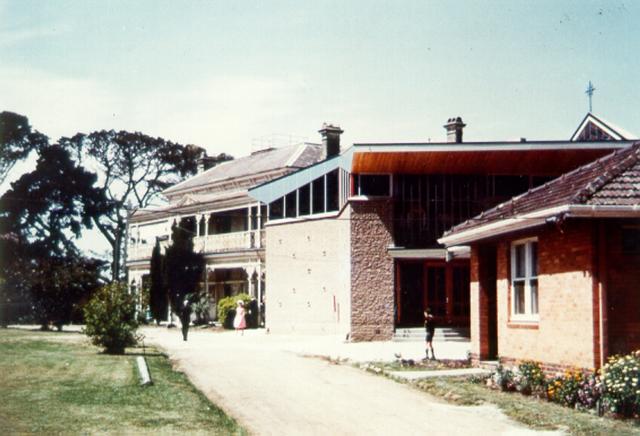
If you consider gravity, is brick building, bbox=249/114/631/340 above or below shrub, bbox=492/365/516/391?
above

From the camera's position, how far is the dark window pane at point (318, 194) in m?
34.8

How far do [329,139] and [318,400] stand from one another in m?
26.5

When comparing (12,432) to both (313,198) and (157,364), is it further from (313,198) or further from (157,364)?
(313,198)

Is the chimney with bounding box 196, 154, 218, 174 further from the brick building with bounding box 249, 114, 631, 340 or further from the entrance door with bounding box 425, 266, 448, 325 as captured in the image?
the entrance door with bounding box 425, 266, 448, 325

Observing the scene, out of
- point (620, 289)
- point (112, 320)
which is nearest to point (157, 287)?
point (112, 320)

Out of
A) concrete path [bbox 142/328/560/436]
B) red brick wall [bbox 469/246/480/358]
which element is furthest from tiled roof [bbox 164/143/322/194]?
red brick wall [bbox 469/246/480/358]

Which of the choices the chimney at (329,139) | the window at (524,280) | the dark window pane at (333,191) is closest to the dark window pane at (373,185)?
the dark window pane at (333,191)

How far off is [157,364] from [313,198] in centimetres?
1614

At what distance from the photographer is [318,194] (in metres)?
35.1

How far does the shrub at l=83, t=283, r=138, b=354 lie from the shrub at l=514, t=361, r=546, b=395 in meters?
11.7

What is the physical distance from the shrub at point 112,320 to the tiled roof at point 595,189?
10.5 meters

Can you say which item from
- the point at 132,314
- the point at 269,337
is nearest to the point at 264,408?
the point at 132,314

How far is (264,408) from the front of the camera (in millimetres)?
13047

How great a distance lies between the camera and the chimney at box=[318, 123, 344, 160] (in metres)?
39.7
